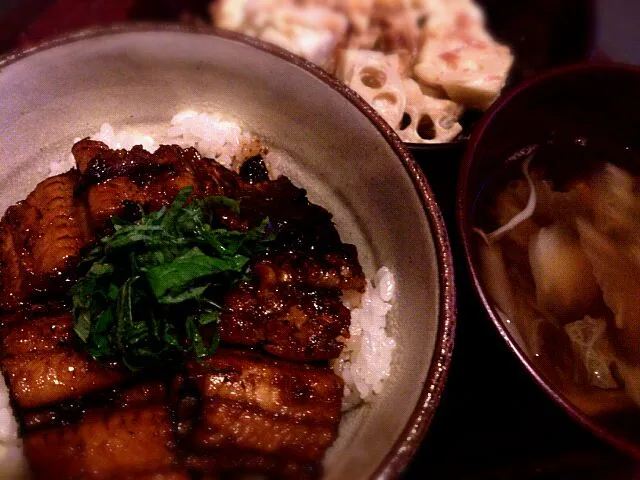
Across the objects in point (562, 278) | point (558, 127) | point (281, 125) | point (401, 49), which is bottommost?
point (562, 278)

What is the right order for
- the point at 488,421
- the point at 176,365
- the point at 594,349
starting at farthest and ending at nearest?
the point at 488,421 → the point at 594,349 → the point at 176,365

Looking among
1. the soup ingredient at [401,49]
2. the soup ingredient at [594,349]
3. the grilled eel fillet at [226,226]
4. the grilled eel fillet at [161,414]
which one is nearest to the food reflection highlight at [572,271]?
the soup ingredient at [594,349]

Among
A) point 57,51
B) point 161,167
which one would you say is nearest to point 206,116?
point 161,167

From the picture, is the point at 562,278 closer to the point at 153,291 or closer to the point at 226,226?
the point at 226,226

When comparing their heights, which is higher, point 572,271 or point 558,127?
point 558,127

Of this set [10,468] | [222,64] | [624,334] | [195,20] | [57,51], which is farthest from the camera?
[195,20]

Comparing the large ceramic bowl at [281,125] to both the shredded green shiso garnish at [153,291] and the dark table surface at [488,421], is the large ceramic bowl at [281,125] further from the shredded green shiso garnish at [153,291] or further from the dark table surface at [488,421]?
the shredded green shiso garnish at [153,291]

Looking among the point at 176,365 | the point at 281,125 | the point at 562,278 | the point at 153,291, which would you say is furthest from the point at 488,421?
the point at 281,125

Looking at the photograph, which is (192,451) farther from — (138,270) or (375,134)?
(375,134)
